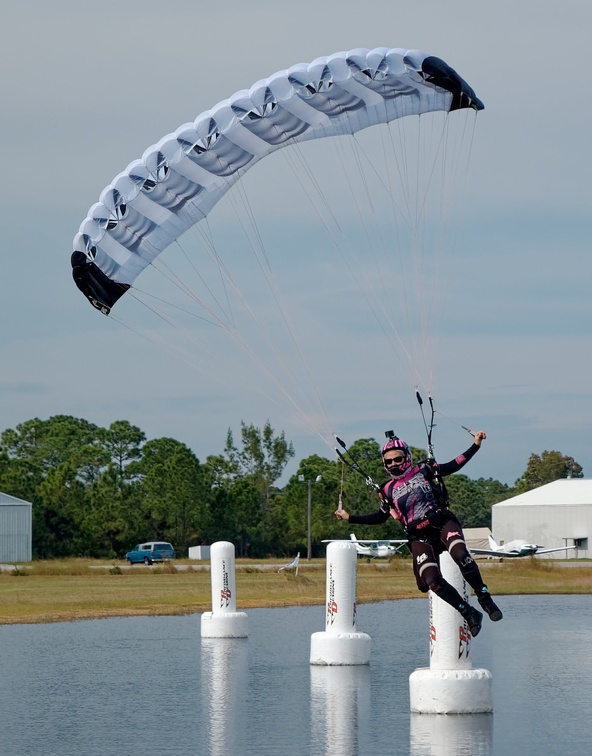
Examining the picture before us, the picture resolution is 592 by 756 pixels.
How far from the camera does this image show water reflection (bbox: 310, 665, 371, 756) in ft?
41.0

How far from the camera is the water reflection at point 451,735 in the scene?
38.9ft

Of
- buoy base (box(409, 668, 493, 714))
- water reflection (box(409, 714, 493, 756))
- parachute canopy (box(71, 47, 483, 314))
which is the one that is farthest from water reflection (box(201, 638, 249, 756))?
parachute canopy (box(71, 47, 483, 314))

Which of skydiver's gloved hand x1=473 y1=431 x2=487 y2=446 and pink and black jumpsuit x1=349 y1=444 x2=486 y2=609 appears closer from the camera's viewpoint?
pink and black jumpsuit x1=349 y1=444 x2=486 y2=609

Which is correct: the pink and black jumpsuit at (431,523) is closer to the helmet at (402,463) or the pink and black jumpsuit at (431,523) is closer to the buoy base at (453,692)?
the helmet at (402,463)

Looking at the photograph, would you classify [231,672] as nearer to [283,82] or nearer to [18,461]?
[283,82]

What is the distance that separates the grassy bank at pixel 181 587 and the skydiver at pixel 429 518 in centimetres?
1685

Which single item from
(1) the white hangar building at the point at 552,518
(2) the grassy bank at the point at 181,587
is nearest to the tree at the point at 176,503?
(1) the white hangar building at the point at 552,518

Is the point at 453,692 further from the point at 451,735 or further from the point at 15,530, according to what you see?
the point at 15,530

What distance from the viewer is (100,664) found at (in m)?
20.1

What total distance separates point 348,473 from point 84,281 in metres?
81.5

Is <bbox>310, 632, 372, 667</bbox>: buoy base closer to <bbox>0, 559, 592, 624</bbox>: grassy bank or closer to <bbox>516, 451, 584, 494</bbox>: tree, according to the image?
<bbox>0, 559, 592, 624</bbox>: grassy bank

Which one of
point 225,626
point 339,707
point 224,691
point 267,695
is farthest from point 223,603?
point 339,707

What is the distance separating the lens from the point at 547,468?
142875 millimetres

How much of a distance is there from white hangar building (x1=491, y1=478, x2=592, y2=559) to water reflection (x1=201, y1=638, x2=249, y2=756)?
63.8 metres
